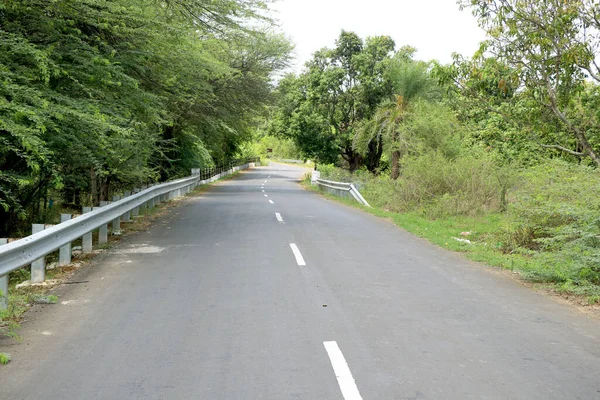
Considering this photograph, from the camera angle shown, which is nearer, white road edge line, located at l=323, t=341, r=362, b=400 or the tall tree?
white road edge line, located at l=323, t=341, r=362, b=400

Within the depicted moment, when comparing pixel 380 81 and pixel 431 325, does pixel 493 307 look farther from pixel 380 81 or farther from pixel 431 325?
pixel 380 81

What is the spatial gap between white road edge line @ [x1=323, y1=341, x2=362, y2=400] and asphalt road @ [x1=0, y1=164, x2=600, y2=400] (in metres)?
0.02

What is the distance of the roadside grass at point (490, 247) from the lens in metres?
7.52

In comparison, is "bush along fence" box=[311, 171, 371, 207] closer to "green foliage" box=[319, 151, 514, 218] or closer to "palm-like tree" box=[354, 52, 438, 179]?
"palm-like tree" box=[354, 52, 438, 179]

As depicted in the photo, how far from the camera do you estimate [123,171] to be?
598 inches

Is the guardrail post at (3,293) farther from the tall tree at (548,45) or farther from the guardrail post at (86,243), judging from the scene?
the tall tree at (548,45)

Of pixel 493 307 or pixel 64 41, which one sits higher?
pixel 64 41

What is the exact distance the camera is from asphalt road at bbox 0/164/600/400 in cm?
419

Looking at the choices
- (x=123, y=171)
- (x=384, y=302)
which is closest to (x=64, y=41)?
(x=123, y=171)

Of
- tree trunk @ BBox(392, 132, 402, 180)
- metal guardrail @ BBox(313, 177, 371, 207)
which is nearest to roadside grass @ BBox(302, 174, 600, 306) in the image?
metal guardrail @ BBox(313, 177, 371, 207)

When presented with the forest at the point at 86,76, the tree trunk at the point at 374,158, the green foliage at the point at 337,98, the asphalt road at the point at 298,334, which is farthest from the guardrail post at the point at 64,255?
the tree trunk at the point at 374,158

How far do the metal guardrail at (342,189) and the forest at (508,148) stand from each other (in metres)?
0.47

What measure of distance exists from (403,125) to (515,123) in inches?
443

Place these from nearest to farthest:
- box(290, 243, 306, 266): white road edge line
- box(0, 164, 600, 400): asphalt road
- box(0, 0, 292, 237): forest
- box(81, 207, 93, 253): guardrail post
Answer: box(0, 164, 600, 400): asphalt road, box(0, 0, 292, 237): forest, box(290, 243, 306, 266): white road edge line, box(81, 207, 93, 253): guardrail post
